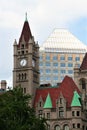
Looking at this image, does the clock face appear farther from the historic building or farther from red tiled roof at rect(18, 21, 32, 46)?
red tiled roof at rect(18, 21, 32, 46)

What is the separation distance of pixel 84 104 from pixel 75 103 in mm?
5730

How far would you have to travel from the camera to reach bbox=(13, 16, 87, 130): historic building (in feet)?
486

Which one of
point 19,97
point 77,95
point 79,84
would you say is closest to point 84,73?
point 79,84

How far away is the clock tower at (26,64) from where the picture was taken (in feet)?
516

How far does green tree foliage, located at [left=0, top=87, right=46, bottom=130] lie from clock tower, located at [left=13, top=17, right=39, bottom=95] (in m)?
37.3

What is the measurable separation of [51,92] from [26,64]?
11242 millimetres

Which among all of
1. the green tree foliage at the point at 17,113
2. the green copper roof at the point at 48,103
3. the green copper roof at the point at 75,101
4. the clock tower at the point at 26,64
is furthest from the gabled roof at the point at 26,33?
the green tree foliage at the point at 17,113

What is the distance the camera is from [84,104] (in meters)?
152

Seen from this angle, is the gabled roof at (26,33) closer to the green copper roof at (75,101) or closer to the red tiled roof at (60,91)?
the red tiled roof at (60,91)

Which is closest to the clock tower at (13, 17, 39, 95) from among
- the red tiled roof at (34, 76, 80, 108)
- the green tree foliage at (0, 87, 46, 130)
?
the red tiled roof at (34, 76, 80, 108)

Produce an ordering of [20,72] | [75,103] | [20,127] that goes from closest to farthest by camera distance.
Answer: [20,127] → [75,103] → [20,72]

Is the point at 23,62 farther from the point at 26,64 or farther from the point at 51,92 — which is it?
the point at 51,92

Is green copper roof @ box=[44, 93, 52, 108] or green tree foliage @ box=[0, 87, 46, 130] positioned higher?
green copper roof @ box=[44, 93, 52, 108]

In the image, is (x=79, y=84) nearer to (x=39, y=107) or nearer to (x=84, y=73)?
(x=84, y=73)
